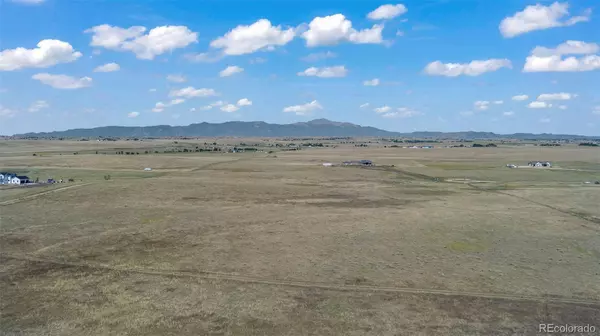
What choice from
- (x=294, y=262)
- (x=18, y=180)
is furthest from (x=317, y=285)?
(x=18, y=180)

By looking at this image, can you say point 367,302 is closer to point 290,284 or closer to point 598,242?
point 290,284

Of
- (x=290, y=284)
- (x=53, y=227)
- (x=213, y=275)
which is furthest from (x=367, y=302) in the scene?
(x=53, y=227)

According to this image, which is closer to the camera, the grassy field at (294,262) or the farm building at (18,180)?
the grassy field at (294,262)

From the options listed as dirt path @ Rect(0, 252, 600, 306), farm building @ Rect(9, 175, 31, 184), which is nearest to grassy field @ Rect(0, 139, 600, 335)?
dirt path @ Rect(0, 252, 600, 306)

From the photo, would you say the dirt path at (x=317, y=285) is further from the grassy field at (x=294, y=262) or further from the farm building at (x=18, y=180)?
the farm building at (x=18, y=180)

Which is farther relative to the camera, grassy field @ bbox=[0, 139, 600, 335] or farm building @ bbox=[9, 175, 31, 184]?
farm building @ bbox=[9, 175, 31, 184]

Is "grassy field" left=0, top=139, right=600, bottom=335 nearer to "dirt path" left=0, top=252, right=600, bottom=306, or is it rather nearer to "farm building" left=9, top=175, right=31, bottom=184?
"dirt path" left=0, top=252, right=600, bottom=306

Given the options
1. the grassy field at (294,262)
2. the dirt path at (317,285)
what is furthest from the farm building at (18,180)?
the dirt path at (317,285)

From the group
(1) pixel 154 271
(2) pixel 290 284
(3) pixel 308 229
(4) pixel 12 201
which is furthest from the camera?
(4) pixel 12 201
